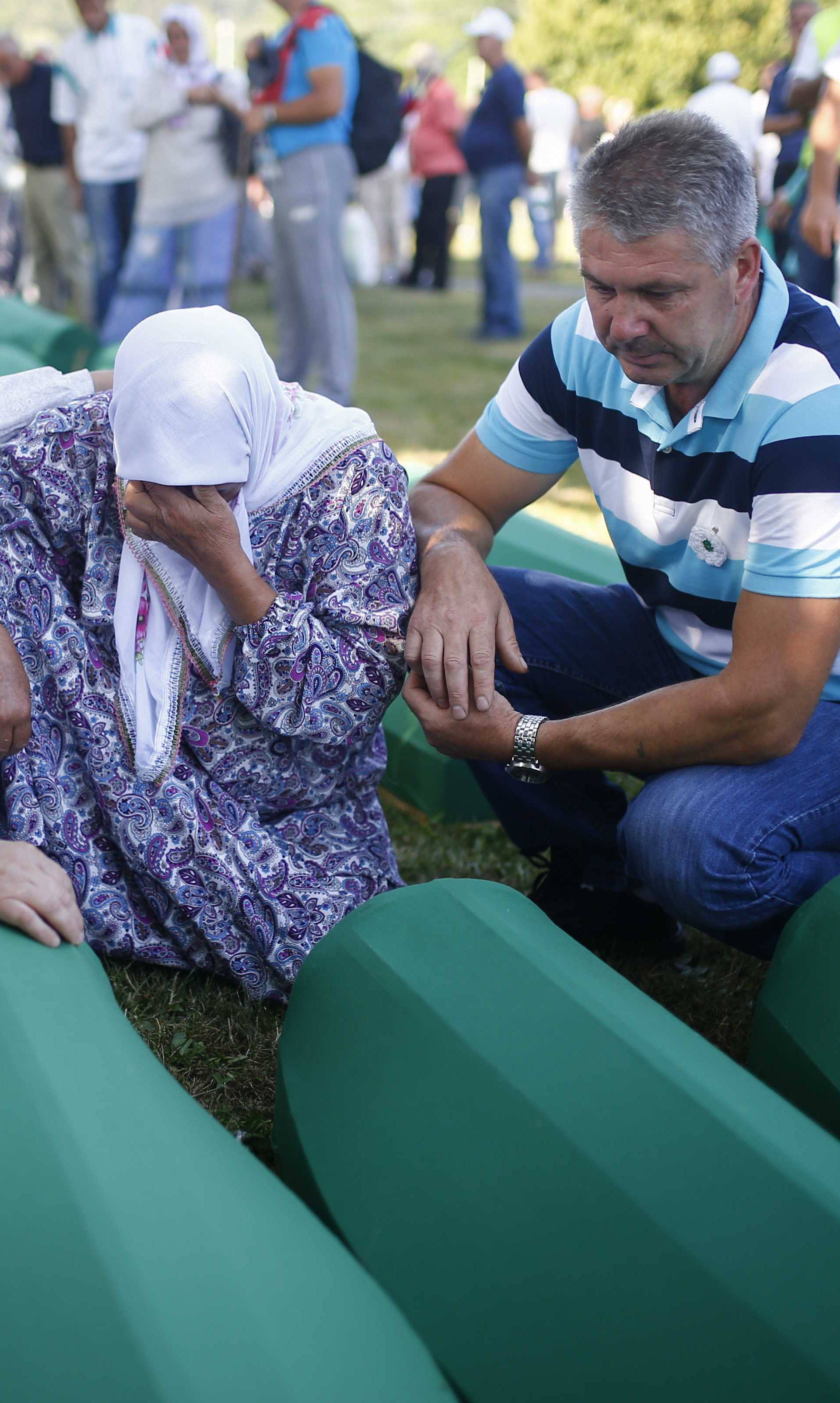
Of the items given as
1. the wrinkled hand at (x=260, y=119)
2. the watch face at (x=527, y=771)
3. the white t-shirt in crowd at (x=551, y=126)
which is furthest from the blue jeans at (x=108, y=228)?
the white t-shirt in crowd at (x=551, y=126)

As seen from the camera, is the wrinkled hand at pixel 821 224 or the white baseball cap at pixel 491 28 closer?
the wrinkled hand at pixel 821 224

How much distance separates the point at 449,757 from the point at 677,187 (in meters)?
1.14

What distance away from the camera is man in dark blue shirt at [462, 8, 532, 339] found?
801cm

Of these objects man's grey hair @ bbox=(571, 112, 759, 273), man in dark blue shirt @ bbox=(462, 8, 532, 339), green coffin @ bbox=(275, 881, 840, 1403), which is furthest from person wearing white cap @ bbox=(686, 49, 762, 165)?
green coffin @ bbox=(275, 881, 840, 1403)

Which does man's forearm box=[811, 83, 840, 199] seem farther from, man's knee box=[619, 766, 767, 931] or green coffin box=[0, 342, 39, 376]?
man's knee box=[619, 766, 767, 931]

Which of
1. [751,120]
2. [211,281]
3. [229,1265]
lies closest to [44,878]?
[229,1265]

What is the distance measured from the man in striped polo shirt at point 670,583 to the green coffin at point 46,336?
2.81m

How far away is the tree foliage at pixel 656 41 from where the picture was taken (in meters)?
17.9

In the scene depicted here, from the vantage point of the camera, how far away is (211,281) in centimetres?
623

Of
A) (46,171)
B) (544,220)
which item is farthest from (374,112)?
(544,220)

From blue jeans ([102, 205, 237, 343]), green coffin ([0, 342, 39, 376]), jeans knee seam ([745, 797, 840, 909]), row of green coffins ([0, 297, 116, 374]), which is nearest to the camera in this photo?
jeans knee seam ([745, 797, 840, 909])

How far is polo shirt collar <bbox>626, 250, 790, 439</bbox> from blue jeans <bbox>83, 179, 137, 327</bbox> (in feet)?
18.8

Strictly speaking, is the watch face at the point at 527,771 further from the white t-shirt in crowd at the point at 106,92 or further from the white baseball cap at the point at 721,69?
the white baseball cap at the point at 721,69

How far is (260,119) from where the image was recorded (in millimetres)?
4984
